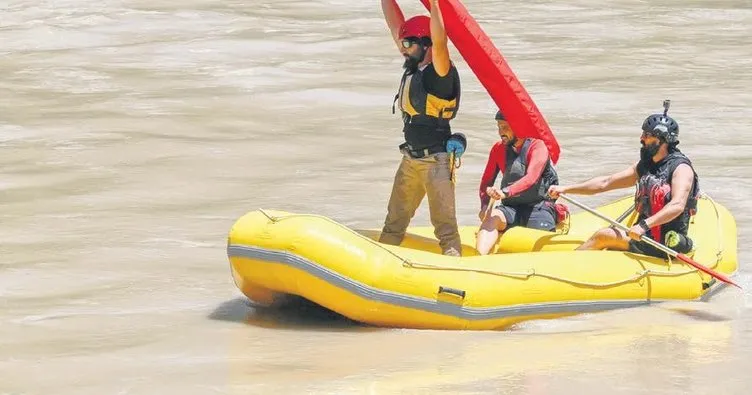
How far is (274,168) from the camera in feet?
38.8

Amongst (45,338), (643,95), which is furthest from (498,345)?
(643,95)

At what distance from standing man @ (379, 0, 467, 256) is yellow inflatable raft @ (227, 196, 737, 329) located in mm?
243

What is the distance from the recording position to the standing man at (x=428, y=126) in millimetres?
7520

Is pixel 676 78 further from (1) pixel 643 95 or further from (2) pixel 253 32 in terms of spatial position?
(2) pixel 253 32

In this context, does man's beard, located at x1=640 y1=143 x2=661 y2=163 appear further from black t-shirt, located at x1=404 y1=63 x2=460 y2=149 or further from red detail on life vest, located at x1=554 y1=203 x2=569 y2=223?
black t-shirt, located at x1=404 y1=63 x2=460 y2=149

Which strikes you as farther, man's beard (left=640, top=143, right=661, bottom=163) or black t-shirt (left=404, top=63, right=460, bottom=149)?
man's beard (left=640, top=143, right=661, bottom=163)

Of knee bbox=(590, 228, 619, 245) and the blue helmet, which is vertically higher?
the blue helmet

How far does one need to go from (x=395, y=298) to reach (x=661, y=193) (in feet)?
5.15

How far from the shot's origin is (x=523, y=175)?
8.23 metres

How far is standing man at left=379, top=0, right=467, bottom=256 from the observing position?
7520mm

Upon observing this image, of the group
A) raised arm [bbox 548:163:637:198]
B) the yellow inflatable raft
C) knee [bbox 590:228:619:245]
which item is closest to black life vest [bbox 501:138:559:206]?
raised arm [bbox 548:163:637:198]

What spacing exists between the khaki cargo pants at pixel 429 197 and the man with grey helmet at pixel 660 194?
614 millimetres

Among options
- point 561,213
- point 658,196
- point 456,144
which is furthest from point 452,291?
point 561,213

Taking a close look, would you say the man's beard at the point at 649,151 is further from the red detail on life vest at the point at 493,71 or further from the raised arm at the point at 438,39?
the raised arm at the point at 438,39
